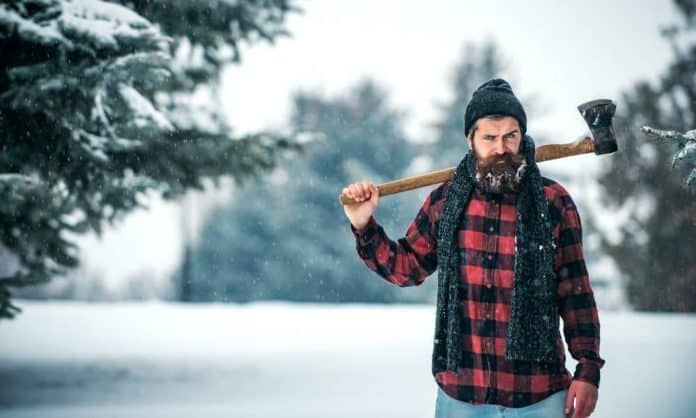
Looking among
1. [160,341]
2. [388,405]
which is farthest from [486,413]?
[160,341]

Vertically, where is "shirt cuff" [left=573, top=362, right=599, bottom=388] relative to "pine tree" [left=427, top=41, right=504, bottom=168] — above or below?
below

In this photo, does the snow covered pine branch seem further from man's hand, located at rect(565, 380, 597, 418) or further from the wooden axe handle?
man's hand, located at rect(565, 380, 597, 418)

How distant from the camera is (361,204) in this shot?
2.67 m

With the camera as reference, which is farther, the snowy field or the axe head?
the snowy field

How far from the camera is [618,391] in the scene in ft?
21.8

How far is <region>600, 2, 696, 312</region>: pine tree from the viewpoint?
12625 millimetres

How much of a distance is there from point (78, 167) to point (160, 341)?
16.4ft

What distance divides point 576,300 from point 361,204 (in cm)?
85

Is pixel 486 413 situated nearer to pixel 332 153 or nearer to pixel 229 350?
pixel 229 350

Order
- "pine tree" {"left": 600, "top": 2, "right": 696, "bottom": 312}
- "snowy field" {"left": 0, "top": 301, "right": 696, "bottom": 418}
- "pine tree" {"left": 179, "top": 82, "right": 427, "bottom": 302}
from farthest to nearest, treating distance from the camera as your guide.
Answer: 1. "pine tree" {"left": 179, "top": 82, "right": 427, "bottom": 302}
2. "pine tree" {"left": 600, "top": 2, "right": 696, "bottom": 312}
3. "snowy field" {"left": 0, "top": 301, "right": 696, "bottom": 418}

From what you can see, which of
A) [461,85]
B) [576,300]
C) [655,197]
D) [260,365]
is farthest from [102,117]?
[461,85]

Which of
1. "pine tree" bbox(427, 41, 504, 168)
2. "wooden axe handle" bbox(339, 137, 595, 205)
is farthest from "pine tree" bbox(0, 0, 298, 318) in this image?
"pine tree" bbox(427, 41, 504, 168)

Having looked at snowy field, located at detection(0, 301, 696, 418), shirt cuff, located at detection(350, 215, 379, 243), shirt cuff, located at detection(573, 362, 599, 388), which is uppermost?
shirt cuff, located at detection(350, 215, 379, 243)

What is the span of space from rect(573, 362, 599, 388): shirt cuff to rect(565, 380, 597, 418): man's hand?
13 millimetres
